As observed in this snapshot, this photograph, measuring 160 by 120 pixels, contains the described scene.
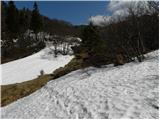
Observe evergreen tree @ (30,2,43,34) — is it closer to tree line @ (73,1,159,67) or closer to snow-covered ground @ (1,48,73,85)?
snow-covered ground @ (1,48,73,85)

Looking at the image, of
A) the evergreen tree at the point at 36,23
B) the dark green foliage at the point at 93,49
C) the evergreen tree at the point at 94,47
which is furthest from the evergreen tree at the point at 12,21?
the evergreen tree at the point at 94,47

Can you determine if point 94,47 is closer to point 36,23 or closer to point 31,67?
point 31,67

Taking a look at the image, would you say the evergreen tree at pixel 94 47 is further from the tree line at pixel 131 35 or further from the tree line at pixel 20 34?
the tree line at pixel 20 34

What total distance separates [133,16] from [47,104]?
9.99 metres

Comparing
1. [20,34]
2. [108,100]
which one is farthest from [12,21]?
[108,100]

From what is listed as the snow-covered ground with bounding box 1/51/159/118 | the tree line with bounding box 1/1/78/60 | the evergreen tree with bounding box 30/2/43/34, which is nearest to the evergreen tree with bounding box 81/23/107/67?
the snow-covered ground with bounding box 1/51/159/118

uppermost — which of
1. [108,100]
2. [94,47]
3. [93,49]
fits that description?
[94,47]

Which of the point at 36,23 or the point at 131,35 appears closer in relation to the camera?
the point at 131,35

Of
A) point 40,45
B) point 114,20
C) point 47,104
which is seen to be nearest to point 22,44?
point 40,45

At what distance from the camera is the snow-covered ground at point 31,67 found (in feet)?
81.2

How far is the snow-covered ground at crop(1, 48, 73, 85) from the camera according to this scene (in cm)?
2476

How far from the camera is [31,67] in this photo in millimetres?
28625

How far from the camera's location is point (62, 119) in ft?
25.4

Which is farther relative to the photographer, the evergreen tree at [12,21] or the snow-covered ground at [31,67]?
the evergreen tree at [12,21]
